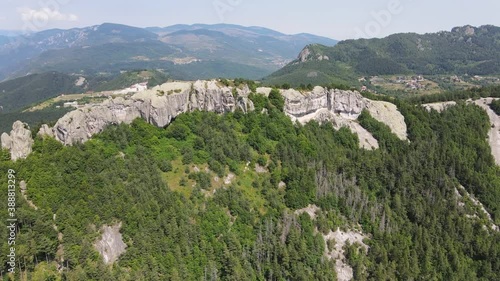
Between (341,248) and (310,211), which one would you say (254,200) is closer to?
(310,211)

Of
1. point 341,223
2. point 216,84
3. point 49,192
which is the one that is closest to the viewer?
point 49,192

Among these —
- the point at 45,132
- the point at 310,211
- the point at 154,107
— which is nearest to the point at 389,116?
the point at 310,211

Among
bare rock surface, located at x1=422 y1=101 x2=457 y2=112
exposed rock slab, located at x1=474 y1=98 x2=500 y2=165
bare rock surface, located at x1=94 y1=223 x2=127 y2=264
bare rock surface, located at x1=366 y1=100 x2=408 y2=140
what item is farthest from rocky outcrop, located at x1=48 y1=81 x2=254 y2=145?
exposed rock slab, located at x1=474 y1=98 x2=500 y2=165

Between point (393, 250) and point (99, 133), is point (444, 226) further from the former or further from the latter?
point (99, 133)

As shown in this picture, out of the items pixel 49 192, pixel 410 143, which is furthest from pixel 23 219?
pixel 410 143

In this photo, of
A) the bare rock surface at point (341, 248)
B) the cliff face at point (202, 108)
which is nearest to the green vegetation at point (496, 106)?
the cliff face at point (202, 108)

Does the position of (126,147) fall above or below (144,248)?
above
